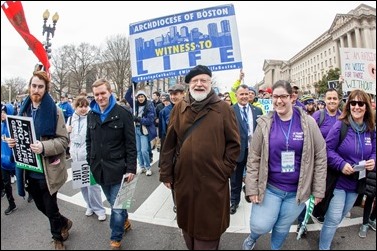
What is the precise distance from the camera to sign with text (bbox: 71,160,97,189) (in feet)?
12.7

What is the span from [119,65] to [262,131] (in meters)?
48.1

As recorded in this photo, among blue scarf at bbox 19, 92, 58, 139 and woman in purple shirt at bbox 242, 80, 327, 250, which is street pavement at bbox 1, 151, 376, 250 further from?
blue scarf at bbox 19, 92, 58, 139

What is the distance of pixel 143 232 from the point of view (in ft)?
11.8

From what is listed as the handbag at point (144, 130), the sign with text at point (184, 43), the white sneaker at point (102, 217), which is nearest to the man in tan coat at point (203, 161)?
the white sneaker at point (102, 217)

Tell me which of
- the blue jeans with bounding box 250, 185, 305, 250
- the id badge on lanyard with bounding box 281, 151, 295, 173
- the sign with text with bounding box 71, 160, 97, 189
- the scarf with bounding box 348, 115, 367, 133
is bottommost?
the blue jeans with bounding box 250, 185, 305, 250

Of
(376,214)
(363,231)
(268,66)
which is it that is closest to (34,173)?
(363,231)

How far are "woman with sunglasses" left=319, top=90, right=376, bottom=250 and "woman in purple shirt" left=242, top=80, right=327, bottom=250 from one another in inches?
16.1

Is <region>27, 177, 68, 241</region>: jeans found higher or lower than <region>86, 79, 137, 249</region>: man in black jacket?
lower

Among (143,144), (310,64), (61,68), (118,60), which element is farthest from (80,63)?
(310,64)

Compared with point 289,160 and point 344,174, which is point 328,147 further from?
point 289,160

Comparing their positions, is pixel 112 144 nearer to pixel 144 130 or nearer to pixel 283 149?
pixel 283 149

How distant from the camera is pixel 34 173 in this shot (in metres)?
2.98

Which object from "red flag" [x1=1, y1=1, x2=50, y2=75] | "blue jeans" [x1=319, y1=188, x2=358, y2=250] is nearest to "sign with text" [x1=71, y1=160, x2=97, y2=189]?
"red flag" [x1=1, y1=1, x2=50, y2=75]

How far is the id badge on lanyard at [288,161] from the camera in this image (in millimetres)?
2559
